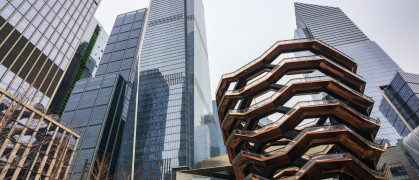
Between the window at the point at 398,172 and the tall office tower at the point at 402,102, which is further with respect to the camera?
the tall office tower at the point at 402,102

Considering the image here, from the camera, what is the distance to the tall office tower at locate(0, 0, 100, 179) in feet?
135

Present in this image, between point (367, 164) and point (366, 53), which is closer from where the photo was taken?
point (367, 164)

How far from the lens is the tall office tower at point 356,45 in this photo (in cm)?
12150

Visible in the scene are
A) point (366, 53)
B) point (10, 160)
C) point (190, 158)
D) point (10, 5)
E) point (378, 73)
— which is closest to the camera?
point (10, 160)

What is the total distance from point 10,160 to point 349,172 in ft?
171

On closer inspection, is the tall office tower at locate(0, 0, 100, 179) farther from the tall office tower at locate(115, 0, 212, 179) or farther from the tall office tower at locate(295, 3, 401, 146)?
the tall office tower at locate(295, 3, 401, 146)

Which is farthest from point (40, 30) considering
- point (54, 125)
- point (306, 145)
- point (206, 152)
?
point (206, 152)

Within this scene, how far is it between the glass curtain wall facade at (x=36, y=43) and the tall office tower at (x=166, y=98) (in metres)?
46.3

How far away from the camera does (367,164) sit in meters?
30.4

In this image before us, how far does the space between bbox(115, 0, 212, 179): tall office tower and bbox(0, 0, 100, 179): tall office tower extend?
36.3 m

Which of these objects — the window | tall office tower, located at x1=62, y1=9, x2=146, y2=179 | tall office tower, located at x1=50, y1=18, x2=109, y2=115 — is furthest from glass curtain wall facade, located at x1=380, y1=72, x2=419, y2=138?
tall office tower, located at x1=50, y1=18, x2=109, y2=115

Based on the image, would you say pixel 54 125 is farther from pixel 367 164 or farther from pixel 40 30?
pixel 367 164

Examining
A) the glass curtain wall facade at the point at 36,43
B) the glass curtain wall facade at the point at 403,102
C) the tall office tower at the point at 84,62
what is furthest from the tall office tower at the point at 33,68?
the glass curtain wall facade at the point at 403,102

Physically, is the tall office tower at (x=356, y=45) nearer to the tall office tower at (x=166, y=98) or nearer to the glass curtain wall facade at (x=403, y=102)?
the glass curtain wall facade at (x=403, y=102)
